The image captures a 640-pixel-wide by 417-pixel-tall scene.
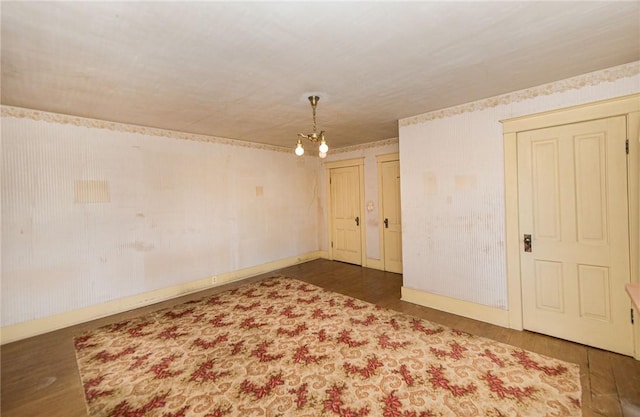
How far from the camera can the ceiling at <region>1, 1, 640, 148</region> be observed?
64.6 inches

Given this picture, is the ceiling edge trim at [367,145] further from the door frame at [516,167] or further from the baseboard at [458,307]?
the baseboard at [458,307]

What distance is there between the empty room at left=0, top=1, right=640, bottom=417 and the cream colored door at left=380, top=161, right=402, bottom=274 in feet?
2.76

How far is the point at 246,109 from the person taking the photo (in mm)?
3367

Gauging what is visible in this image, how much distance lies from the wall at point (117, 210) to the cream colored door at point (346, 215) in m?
1.57

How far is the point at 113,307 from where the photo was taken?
3.76 meters

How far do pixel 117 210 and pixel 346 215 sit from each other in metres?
4.28

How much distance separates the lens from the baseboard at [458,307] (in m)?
3.15

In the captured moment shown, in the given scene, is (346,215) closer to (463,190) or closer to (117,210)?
(463,190)

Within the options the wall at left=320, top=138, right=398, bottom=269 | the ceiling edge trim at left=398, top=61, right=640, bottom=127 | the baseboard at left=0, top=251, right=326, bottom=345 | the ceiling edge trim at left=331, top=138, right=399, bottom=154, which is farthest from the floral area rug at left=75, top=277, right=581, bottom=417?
the ceiling edge trim at left=331, top=138, right=399, bottom=154

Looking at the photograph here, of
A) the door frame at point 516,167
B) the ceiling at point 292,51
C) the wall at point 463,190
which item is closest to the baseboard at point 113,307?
the ceiling at point 292,51

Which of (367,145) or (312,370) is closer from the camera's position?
(312,370)

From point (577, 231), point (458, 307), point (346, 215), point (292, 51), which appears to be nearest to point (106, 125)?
point (292, 51)

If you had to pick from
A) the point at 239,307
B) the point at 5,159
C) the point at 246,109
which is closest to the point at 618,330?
the point at 239,307

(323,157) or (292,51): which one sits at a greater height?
(292,51)
